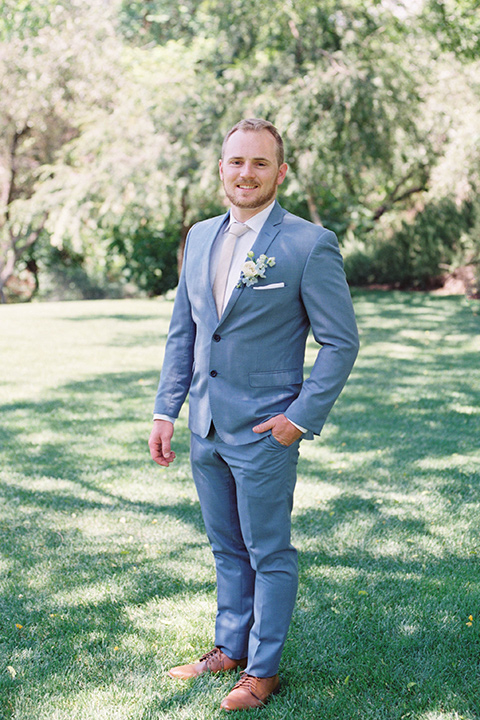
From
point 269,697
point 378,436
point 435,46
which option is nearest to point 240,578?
point 269,697

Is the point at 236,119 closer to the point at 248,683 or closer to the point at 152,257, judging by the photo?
the point at 152,257

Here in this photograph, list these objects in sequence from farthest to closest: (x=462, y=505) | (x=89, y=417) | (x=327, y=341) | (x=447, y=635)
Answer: (x=89, y=417) < (x=462, y=505) < (x=447, y=635) < (x=327, y=341)

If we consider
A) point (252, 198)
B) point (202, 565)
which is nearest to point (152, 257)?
point (202, 565)

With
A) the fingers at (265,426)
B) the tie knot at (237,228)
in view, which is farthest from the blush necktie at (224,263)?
the fingers at (265,426)

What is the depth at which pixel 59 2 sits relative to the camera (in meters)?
20.6

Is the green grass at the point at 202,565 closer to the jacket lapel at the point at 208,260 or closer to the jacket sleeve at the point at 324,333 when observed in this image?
the jacket sleeve at the point at 324,333

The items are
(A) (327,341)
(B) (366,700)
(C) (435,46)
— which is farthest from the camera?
(C) (435,46)

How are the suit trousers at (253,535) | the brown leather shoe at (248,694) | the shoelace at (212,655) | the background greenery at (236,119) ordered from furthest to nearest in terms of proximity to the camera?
the background greenery at (236,119) → the shoelace at (212,655) → the brown leather shoe at (248,694) → the suit trousers at (253,535)

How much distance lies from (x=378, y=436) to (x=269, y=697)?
3.89 m

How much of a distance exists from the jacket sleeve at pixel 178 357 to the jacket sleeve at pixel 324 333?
21.6 inches

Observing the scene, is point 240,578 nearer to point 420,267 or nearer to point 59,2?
point 420,267

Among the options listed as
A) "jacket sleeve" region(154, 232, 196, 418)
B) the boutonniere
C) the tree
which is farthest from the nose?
the tree

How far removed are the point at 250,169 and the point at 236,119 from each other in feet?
38.4

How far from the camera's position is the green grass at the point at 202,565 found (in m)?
2.80
